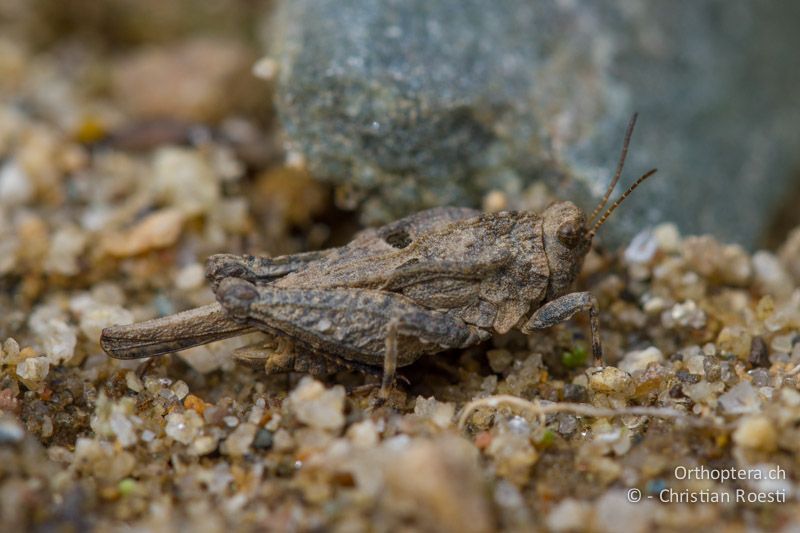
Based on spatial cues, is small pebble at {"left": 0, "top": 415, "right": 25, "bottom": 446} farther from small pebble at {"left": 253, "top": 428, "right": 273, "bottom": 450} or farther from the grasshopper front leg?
the grasshopper front leg

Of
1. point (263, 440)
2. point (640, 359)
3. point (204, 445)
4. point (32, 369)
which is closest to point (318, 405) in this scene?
point (263, 440)

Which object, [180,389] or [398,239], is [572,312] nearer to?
[398,239]

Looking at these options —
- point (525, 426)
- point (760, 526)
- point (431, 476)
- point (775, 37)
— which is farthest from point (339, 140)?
point (775, 37)

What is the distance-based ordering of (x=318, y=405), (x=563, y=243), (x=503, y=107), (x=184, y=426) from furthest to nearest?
(x=503, y=107), (x=563, y=243), (x=184, y=426), (x=318, y=405)

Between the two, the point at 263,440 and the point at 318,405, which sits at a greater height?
the point at 318,405

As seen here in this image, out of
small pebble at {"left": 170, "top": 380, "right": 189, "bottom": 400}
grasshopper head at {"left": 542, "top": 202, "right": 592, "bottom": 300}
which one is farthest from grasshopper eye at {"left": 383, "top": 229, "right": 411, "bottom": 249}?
small pebble at {"left": 170, "top": 380, "right": 189, "bottom": 400}

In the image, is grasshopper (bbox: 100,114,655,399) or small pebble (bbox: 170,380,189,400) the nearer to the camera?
grasshopper (bbox: 100,114,655,399)

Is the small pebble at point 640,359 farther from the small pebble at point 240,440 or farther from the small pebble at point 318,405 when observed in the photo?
the small pebble at point 240,440
